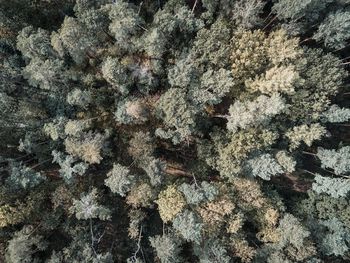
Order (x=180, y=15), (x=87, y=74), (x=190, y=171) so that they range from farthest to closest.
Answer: (x=190, y=171) < (x=87, y=74) < (x=180, y=15)

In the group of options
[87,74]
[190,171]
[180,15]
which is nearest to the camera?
[180,15]

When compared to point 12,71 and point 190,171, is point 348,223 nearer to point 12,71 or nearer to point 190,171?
point 190,171

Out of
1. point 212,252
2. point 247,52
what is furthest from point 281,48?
point 212,252

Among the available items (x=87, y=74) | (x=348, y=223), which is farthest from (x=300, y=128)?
(x=87, y=74)

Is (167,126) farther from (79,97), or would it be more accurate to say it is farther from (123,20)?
(123,20)

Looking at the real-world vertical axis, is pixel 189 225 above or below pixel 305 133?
below

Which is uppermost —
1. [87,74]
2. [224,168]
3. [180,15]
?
[180,15]

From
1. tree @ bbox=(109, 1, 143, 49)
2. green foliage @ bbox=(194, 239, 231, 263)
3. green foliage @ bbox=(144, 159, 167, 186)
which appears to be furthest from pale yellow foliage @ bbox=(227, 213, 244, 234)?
tree @ bbox=(109, 1, 143, 49)
